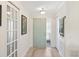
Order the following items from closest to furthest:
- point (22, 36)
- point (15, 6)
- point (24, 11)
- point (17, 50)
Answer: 1. point (15, 6)
2. point (24, 11)
3. point (17, 50)
4. point (22, 36)

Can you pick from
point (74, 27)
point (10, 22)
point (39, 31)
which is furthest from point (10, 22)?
point (74, 27)

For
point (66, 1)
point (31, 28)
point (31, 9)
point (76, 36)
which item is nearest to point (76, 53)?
point (76, 36)

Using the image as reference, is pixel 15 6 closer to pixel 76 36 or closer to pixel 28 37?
pixel 28 37

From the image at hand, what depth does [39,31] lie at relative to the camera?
6.11 feet

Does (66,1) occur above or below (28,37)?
above

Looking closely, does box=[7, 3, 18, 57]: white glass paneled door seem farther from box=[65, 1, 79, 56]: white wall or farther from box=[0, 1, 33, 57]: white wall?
box=[65, 1, 79, 56]: white wall

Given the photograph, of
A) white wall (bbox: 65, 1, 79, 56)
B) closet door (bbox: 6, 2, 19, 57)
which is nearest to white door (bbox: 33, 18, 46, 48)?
closet door (bbox: 6, 2, 19, 57)

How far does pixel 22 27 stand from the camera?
1.91m

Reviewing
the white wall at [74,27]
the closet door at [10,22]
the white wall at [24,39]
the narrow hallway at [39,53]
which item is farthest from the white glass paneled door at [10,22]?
the white wall at [74,27]

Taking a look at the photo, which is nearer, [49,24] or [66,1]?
[66,1]

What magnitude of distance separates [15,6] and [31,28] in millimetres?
372

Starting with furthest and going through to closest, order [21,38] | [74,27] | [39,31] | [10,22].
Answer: [21,38] → [39,31] → [10,22] → [74,27]

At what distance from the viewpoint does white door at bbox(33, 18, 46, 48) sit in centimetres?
173

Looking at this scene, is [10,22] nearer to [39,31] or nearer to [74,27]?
[39,31]
